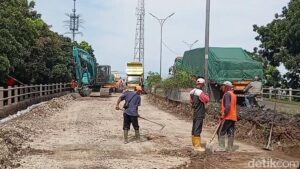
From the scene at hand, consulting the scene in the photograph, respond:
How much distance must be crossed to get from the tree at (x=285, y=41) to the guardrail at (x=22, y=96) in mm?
19242

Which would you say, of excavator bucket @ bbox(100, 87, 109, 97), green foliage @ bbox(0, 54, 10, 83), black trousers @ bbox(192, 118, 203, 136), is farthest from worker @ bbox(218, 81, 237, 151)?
excavator bucket @ bbox(100, 87, 109, 97)

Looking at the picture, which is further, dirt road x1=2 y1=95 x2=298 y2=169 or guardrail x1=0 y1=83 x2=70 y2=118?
guardrail x1=0 y1=83 x2=70 y2=118

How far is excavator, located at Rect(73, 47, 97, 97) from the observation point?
4528 centimetres

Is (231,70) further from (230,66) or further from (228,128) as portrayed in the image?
(228,128)

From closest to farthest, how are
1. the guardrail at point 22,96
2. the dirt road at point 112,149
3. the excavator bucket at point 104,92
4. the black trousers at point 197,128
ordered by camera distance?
the dirt road at point 112,149 < the black trousers at point 197,128 < the guardrail at point 22,96 < the excavator bucket at point 104,92

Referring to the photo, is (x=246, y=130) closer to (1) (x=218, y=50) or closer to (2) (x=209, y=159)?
(2) (x=209, y=159)

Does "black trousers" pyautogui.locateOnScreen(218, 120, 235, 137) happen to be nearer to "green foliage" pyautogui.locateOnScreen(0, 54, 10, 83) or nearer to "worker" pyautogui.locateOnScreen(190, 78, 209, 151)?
"worker" pyautogui.locateOnScreen(190, 78, 209, 151)

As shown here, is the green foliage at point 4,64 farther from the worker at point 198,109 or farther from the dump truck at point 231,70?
the worker at point 198,109

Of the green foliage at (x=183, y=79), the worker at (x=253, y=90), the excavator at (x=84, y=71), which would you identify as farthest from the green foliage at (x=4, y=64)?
the excavator at (x=84, y=71)

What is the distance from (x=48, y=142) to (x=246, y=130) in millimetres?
6002

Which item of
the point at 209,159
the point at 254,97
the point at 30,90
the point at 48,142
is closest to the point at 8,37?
the point at 30,90

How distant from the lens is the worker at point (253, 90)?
26.3 meters

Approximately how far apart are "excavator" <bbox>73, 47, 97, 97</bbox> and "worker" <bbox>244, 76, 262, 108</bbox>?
20175 mm

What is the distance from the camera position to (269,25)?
172 feet
